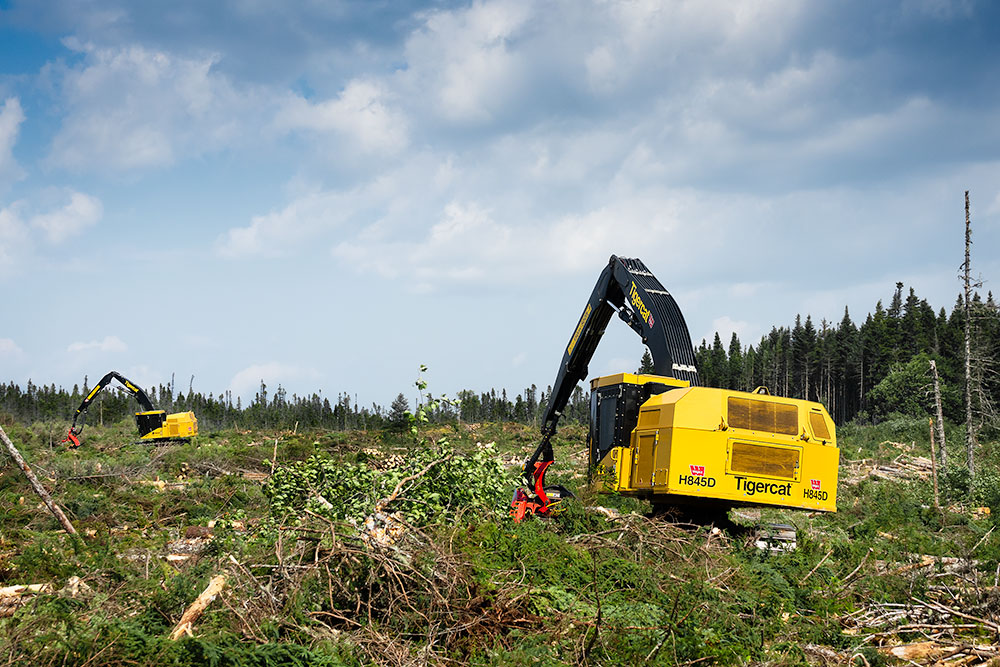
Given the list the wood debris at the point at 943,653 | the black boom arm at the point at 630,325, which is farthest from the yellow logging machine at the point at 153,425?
the wood debris at the point at 943,653

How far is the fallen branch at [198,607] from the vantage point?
21.8 feet

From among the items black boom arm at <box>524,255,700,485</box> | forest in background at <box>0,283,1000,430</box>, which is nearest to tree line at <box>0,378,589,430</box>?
forest in background at <box>0,283,1000,430</box>

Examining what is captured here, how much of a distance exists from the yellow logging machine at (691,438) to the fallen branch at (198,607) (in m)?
5.46

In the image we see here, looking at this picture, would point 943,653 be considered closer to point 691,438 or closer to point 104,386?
point 691,438

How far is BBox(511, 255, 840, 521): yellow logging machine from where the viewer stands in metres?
10.8

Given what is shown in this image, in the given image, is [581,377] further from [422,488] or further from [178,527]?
[178,527]

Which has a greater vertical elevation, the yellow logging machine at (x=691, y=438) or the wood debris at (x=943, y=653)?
the yellow logging machine at (x=691, y=438)

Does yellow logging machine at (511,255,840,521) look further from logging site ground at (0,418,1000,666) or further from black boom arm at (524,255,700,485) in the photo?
logging site ground at (0,418,1000,666)

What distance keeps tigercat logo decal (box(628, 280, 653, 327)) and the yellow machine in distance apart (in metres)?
1.45

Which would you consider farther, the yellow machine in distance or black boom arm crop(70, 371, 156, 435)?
black boom arm crop(70, 371, 156, 435)

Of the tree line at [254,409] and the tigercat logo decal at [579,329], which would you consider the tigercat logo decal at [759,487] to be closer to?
the tigercat logo decal at [579,329]

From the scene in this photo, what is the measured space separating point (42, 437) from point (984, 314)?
130 feet

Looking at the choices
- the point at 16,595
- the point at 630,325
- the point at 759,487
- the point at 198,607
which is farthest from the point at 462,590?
the point at 630,325

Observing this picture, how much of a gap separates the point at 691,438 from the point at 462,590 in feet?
14.9
